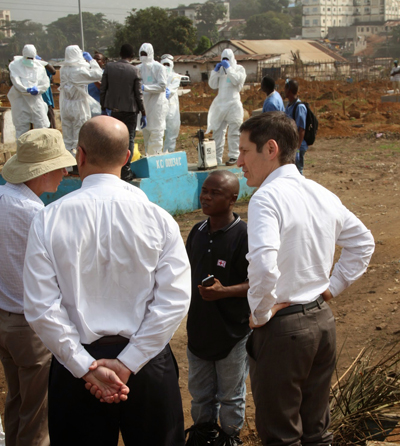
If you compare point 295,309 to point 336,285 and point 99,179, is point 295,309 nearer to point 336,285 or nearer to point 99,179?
point 336,285

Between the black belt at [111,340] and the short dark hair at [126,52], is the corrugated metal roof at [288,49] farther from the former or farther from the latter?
the black belt at [111,340]

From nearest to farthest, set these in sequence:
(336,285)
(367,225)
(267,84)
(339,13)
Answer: (336,285), (367,225), (267,84), (339,13)

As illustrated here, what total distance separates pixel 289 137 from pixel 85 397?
129cm

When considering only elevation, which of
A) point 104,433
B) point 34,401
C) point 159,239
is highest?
point 159,239

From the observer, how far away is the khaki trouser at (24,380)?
102 inches

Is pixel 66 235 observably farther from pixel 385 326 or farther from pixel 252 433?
pixel 385 326

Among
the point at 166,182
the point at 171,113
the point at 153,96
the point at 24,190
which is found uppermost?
the point at 153,96

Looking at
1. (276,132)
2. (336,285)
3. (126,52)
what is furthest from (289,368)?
(126,52)

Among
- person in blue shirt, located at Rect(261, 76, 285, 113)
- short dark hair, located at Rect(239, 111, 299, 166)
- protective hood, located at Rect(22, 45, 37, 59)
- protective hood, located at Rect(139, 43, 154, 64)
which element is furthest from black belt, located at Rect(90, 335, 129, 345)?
protective hood, located at Rect(22, 45, 37, 59)

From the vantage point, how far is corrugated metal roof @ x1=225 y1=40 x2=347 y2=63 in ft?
184

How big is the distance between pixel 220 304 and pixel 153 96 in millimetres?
7079

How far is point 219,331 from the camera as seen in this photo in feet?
8.92

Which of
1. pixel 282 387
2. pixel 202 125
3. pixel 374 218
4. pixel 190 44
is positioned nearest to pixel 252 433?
pixel 282 387

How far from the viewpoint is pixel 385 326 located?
4.54 m
